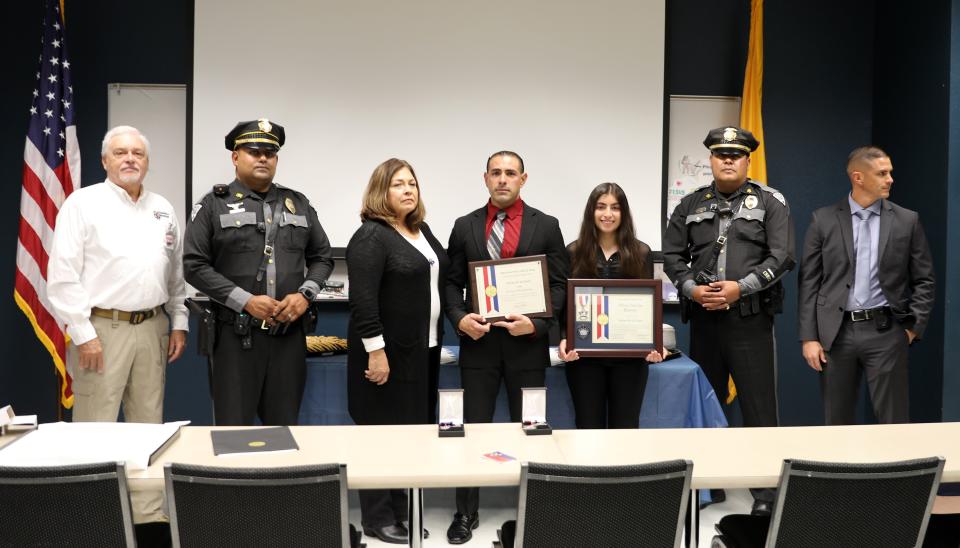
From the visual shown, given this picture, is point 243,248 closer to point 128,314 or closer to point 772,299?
point 128,314

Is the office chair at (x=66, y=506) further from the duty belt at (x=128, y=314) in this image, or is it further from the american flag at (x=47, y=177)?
the american flag at (x=47, y=177)

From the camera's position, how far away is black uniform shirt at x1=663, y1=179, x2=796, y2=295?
388cm

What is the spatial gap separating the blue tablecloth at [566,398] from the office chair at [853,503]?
1.95m

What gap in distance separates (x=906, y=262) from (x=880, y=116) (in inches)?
72.5

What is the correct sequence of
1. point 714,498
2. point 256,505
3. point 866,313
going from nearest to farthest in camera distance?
point 256,505, point 866,313, point 714,498

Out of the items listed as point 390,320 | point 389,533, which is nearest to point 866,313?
point 390,320

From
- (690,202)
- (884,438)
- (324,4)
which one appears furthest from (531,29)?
(884,438)

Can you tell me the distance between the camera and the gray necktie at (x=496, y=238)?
149 inches

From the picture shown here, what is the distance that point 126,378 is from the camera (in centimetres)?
371

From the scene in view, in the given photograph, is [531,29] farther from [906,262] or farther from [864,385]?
[864,385]

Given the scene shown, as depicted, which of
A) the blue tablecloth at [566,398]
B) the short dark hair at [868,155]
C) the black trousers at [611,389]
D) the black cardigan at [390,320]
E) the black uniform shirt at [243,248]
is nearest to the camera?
the black cardigan at [390,320]

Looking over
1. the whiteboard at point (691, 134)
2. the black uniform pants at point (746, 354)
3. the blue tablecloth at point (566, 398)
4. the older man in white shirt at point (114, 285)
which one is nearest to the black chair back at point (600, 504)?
the black uniform pants at point (746, 354)

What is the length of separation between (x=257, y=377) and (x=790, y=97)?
4047 mm

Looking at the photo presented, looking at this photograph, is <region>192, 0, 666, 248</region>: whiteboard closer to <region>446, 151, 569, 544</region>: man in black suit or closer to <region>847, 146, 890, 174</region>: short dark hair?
<region>847, 146, 890, 174</region>: short dark hair
